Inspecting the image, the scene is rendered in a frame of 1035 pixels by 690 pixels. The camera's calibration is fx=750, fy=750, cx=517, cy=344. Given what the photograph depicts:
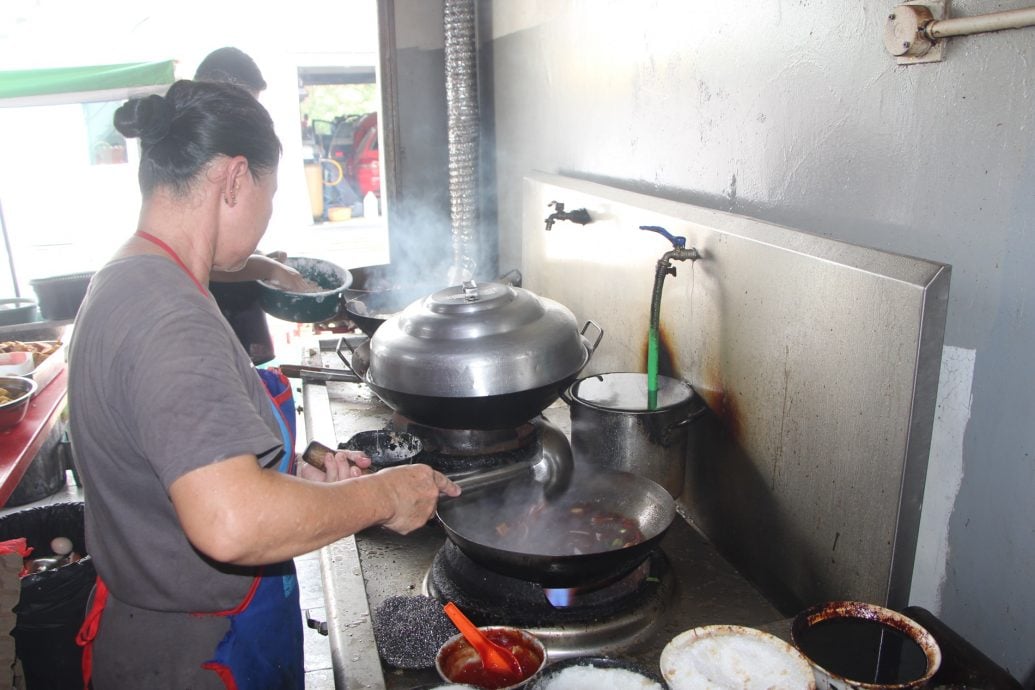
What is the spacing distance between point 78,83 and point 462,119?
2608mm

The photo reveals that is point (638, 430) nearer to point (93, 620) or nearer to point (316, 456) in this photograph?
point (316, 456)

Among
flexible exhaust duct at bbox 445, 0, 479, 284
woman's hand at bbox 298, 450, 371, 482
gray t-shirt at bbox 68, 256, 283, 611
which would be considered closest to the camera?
gray t-shirt at bbox 68, 256, 283, 611

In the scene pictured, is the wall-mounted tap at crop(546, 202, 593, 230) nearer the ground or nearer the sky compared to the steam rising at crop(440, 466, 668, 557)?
nearer the sky

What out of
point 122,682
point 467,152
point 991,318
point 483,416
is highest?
point 467,152

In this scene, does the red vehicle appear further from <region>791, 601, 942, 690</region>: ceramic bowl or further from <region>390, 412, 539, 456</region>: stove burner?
<region>791, 601, 942, 690</region>: ceramic bowl

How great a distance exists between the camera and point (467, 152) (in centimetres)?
401

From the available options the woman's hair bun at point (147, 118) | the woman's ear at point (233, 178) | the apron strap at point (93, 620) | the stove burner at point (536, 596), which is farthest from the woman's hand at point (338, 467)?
the woman's hair bun at point (147, 118)

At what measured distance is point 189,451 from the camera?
103 centimetres

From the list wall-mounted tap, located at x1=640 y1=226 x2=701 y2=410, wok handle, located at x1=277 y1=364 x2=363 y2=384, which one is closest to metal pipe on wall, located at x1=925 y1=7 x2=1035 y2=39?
wall-mounted tap, located at x1=640 y1=226 x2=701 y2=410

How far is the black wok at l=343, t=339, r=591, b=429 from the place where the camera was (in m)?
1.87

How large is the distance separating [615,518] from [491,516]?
0.31m

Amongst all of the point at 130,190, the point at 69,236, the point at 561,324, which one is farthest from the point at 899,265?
the point at 69,236

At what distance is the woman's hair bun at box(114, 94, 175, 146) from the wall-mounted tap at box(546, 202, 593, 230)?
1604 millimetres

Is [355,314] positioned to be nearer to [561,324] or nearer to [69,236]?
[561,324]
